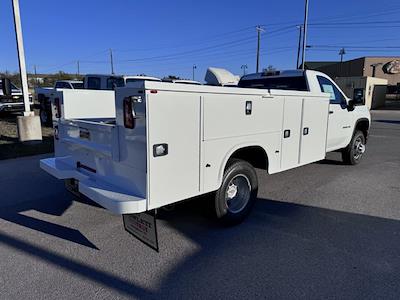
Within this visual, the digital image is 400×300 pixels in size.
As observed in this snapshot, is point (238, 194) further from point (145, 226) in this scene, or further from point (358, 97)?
point (358, 97)

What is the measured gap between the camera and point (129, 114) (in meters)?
2.98

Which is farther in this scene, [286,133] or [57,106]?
[286,133]

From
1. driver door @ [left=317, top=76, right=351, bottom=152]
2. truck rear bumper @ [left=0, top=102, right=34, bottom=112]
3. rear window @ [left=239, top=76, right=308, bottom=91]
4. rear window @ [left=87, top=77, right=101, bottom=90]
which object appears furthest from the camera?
truck rear bumper @ [left=0, top=102, right=34, bottom=112]

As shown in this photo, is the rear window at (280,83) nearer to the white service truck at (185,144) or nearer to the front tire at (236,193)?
the white service truck at (185,144)

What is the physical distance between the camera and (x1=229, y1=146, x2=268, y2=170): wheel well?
13.8ft

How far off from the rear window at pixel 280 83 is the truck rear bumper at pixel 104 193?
383 centimetres

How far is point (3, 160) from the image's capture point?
7.77 metres

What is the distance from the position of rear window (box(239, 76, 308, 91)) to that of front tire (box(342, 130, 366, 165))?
2315 millimetres

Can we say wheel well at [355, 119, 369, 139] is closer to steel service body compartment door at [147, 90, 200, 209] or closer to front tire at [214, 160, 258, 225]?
front tire at [214, 160, 258, 225]

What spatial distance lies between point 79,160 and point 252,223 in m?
2.32

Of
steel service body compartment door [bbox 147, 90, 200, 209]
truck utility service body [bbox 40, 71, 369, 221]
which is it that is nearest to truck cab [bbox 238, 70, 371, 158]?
truck utility service body [bbox 40, 71, 369, 221]

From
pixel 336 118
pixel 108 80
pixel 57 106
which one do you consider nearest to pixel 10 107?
pixel 108 80

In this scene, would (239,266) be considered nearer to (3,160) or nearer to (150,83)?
(150,83)

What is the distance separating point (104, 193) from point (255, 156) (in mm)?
2115
